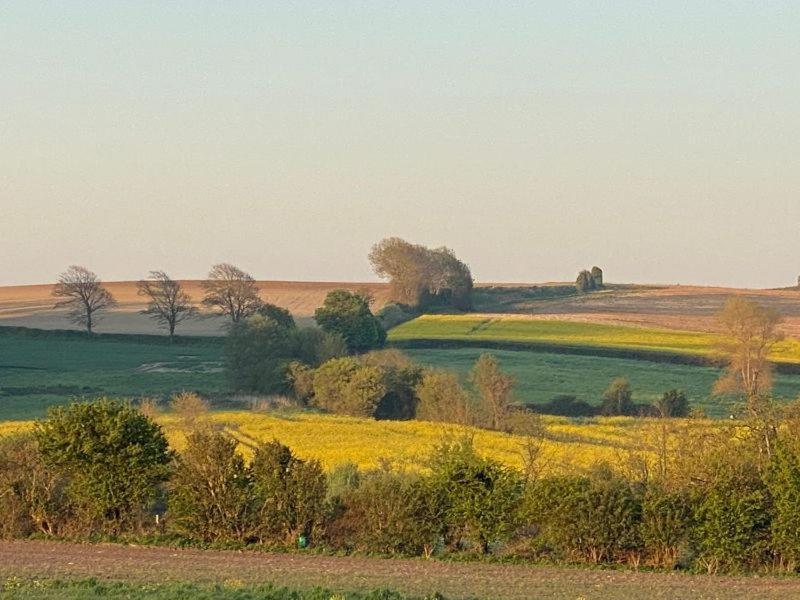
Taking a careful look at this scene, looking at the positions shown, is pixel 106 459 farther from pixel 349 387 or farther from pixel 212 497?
pixel 349 387

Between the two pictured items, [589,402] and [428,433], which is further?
[589,402]

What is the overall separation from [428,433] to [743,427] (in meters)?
24.8

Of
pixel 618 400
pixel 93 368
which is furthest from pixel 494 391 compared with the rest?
pixel 93 368

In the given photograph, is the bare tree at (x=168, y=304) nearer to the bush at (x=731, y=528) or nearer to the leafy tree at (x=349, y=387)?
the leafy tree at (x=349, y=387)

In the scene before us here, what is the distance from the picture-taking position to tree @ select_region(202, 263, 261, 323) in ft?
374

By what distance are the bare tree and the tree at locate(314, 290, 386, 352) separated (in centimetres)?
1810

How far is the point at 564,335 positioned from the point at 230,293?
30.7 m

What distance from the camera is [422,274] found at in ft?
417

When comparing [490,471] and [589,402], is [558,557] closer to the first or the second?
[490,471]

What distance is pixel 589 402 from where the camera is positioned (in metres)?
71.4

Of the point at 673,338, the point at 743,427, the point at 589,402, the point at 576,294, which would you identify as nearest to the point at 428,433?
the point at 589,402

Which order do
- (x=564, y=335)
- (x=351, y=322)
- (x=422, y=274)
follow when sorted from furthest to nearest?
(x=422, y=274)
(x=564, y=335)
(x=351, y=322)

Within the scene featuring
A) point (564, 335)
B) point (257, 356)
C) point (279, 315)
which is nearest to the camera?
point (257, 356)

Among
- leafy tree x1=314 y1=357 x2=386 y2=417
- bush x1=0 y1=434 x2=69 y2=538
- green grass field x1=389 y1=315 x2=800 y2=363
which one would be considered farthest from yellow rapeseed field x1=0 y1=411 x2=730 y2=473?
green grass field x1=389 y1=315 x2=800 y2=363
